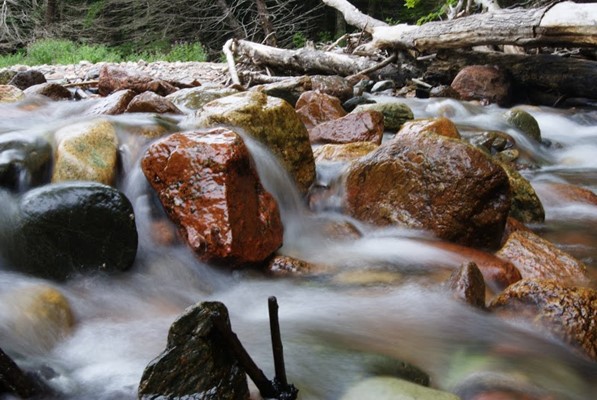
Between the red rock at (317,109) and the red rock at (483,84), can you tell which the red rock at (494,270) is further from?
the red rock at (483,84)

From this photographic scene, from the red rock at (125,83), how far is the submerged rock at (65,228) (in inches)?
214

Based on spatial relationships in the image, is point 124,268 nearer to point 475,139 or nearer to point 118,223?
point 118,223

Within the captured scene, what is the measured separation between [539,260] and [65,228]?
3007 millimetres

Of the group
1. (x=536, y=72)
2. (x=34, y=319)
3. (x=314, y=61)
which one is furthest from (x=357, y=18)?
(x=34, y=319)

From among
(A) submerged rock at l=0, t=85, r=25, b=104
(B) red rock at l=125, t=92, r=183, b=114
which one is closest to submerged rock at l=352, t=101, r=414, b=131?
(B) red rock at l=125, t=92, r=183, b=114

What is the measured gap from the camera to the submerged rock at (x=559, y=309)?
257 centimetres

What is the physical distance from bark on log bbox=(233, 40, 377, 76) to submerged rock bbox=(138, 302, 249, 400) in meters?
9.85

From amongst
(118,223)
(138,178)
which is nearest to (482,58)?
(138,178)

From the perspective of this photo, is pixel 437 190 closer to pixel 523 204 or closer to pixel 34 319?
pixel 523 204

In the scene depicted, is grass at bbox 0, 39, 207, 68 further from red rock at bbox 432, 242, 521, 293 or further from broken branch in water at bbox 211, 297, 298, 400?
broken branch in water at bbox 211, 297, 298, 400

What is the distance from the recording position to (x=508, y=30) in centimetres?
821

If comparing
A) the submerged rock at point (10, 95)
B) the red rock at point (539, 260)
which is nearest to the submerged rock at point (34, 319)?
the red rock at point (539, 260)

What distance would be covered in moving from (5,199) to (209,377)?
2.20m

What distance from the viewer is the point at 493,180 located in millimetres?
3891
